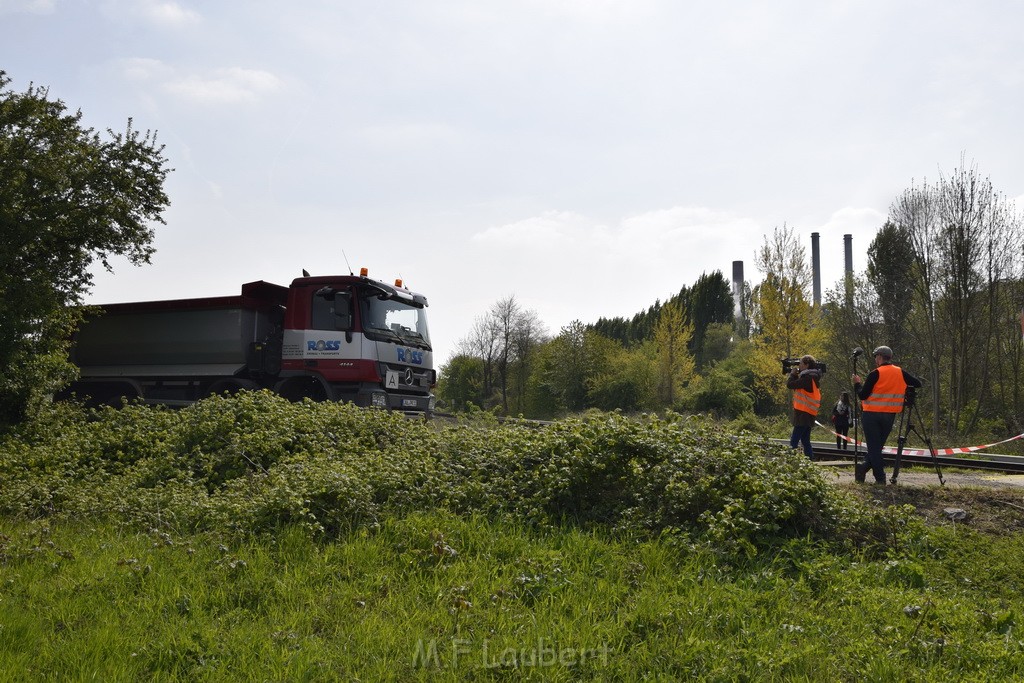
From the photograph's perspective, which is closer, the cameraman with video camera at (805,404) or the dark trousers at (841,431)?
the cameraman with video camera at (805,404)

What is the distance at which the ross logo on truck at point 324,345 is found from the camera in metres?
13.1

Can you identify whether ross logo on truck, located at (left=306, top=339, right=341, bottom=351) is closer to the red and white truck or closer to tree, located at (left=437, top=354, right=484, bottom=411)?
the red and white truck

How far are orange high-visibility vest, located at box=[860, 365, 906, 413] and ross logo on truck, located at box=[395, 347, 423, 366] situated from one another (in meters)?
7.99

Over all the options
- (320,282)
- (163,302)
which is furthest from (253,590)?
(163,302)

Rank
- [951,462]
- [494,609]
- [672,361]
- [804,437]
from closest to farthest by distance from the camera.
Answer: [494,609] < [804,437] < [951,462] < [672,361]

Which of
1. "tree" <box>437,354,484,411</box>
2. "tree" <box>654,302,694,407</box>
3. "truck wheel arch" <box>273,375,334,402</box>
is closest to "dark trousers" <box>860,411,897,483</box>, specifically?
"truck wheel arch" <box>273,375,334,402</box>

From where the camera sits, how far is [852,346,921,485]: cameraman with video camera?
28.1 feet

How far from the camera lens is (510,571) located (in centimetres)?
510

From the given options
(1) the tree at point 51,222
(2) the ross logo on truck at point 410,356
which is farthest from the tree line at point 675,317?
(2) the ross logo on truck at point 410,356

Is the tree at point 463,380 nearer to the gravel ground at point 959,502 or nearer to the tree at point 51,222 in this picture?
the tree at point 51,222

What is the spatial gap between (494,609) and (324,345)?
371 inches

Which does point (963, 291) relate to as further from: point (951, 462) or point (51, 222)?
point (51, 222)

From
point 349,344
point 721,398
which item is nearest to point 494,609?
point 349,344

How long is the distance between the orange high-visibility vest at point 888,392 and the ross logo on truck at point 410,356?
799 cm
